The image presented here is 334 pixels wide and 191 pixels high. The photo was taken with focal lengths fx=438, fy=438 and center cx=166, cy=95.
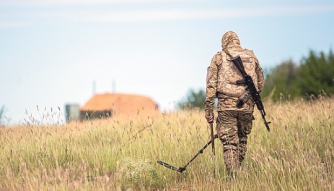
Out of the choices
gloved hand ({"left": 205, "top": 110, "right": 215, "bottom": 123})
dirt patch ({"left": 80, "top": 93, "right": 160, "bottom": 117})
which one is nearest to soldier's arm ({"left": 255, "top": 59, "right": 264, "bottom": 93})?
gloved hand ({"left": 205, "top": 110, "right": 215, "bottom": 123})

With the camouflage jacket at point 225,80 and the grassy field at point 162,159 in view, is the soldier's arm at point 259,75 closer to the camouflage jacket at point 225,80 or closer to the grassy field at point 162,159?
the camouflage jacket at point 225,80

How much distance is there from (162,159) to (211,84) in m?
1.78

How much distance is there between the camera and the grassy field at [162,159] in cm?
602

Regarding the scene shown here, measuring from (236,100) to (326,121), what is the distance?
3.76 meters

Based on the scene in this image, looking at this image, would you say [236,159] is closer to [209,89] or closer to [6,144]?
[209,89]

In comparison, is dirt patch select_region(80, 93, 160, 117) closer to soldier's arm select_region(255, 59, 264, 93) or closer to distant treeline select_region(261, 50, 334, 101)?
distant treeline select_region(261, 50, 334, 101)

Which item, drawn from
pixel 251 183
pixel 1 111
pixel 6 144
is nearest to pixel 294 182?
pixel 251 183

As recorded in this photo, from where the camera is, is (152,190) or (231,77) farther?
(231,77)

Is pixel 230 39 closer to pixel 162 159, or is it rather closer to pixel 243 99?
pixel 243 99

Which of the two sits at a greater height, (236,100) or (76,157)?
(236,100)

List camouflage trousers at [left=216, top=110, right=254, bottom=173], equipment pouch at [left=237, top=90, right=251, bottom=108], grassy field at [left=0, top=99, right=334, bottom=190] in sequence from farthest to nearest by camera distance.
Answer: camouflage trousers at [left=216, top=110, right=254, bottom=173], equipment pouch at [left=237, top=90, right=251, bottom=108], grassy field at [left=0, top=99, right=334, bottom=190]

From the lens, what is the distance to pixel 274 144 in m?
8.93

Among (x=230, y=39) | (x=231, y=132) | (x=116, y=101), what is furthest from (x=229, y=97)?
(x=116, y=101)

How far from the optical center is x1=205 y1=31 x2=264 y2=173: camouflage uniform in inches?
283
